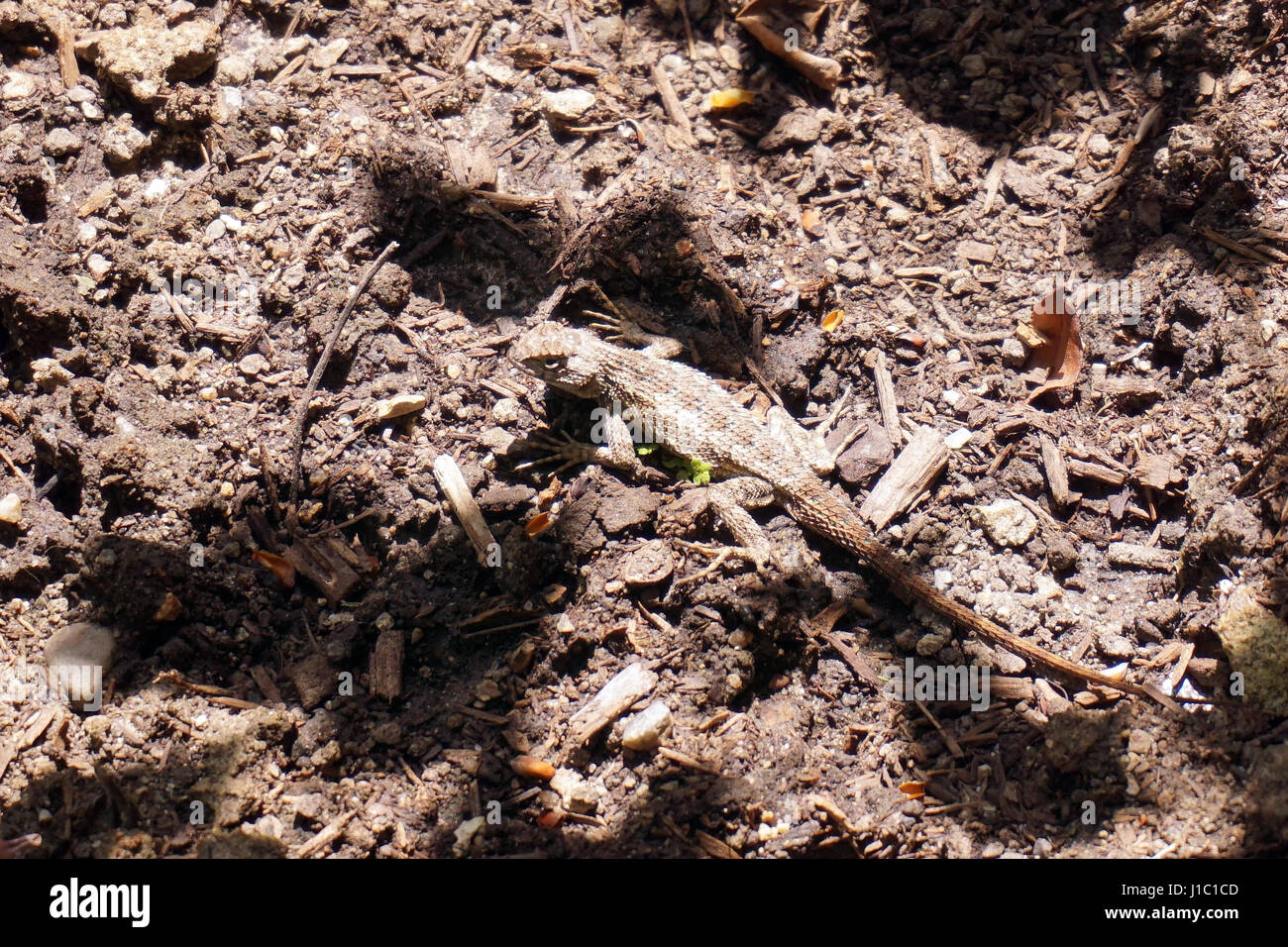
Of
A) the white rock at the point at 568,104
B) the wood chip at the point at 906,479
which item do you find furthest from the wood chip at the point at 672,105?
the wood chip at the point at 906,479

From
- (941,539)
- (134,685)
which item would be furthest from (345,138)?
(941,539)

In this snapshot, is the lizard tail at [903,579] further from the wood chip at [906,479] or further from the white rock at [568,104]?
the white rock at [568,104]

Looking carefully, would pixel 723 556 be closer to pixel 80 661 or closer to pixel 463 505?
pixel 463 505

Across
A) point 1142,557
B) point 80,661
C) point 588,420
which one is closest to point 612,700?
point 588,420

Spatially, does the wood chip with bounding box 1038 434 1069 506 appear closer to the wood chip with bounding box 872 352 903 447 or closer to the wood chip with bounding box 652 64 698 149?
the wood chip with bounding box 872 352 903 447

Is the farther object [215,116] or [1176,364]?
[215,116]

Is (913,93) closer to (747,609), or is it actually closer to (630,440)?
(630,440)
